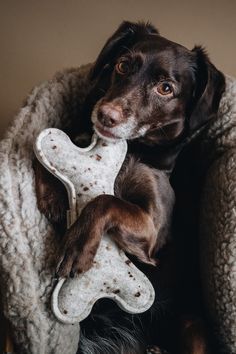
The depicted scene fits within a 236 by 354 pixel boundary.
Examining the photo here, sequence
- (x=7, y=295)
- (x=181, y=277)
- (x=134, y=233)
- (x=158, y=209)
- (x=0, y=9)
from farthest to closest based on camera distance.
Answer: (x=0, y=9), (x=181, y=277), (x=158, y=209), (x=134, y=233), (x=7, y=295)

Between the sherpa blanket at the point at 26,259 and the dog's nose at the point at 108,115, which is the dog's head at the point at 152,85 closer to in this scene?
the dog's nose at the point at 108,115

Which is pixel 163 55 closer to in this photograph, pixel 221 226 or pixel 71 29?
pixel 221 226

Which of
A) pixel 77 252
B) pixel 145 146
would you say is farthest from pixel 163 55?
pixel 77 252

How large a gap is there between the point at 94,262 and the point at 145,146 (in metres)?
0.47

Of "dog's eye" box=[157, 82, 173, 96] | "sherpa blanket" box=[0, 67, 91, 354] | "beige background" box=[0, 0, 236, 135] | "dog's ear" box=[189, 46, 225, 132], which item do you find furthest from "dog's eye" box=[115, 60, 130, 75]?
"beige background" box=[0, 0, 236, 135]

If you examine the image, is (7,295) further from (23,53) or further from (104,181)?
(23,53)

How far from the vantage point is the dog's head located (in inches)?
57.3

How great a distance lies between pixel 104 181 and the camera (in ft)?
4.50

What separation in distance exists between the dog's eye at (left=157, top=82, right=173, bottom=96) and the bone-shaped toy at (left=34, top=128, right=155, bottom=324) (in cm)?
27

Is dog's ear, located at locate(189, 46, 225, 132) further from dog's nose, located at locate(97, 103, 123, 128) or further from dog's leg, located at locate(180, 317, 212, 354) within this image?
dog's leg, located at locate(180, 317, 212, 354)

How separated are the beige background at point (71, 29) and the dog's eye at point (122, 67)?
605 mm

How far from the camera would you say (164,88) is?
1.52 meters

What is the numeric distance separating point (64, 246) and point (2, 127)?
0.92 meters

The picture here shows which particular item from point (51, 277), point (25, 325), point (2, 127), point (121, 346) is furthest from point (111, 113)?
point (2, 127)
